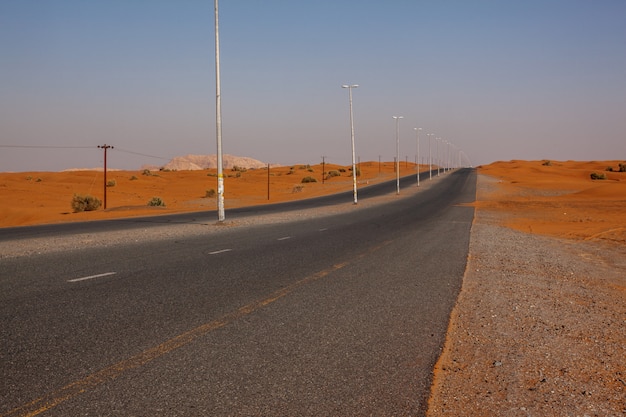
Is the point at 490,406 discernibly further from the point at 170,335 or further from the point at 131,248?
the point at 131,248

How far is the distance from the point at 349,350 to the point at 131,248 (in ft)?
33.9

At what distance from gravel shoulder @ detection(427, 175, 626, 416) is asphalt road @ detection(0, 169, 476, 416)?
0.29 metres

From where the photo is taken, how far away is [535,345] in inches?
223

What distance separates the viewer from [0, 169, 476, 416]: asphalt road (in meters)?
4.05

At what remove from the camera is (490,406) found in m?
4.02

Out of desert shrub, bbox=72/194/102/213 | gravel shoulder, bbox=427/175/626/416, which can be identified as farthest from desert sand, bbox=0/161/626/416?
desert shrub, bbox=72/194/102/213

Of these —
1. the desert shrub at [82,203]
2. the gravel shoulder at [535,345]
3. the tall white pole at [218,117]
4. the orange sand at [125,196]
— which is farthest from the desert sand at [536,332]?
the desert shrub at [82,203]

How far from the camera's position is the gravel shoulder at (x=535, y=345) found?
4113mm

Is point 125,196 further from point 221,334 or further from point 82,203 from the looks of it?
point 221,334

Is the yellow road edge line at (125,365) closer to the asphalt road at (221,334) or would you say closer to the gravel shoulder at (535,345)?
the asphalt road at (221,334)

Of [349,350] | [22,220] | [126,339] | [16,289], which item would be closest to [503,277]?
[349,350]

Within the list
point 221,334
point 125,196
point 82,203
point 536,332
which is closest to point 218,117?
point 221,334

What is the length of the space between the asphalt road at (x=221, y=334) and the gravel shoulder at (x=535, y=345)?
295 millimetres

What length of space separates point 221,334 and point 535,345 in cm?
351
